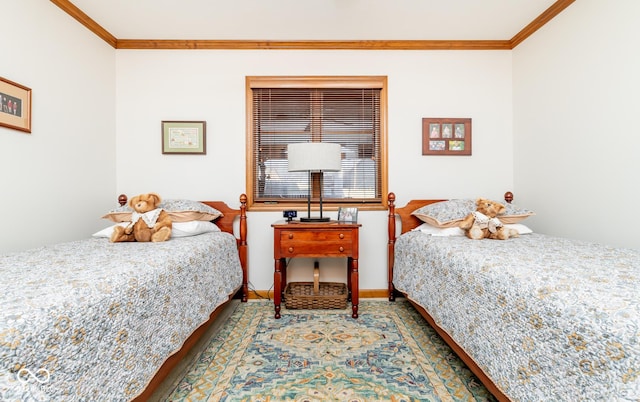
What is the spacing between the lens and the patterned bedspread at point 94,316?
2.48 feet

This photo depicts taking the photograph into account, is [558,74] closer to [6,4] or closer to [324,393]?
[324,393]

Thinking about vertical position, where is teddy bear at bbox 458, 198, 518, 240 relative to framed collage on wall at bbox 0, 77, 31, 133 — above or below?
below

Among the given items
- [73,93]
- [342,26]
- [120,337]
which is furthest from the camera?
[342,26]

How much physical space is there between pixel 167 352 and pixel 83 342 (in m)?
0.51

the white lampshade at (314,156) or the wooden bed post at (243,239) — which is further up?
the white lampshade at (314,156)

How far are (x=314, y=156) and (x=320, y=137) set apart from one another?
1.83 ft

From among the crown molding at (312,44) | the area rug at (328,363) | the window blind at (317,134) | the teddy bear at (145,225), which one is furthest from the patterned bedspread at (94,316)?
the crown molding at (312,44)

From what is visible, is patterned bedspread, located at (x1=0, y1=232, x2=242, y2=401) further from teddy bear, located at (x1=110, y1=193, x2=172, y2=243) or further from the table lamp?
the table lamp

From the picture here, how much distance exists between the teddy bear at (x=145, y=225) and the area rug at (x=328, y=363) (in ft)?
2.54

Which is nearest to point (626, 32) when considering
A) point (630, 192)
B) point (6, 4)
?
point (630, 192)

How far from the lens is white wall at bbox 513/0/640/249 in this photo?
6.06 ft

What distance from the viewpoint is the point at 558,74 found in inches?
92.1

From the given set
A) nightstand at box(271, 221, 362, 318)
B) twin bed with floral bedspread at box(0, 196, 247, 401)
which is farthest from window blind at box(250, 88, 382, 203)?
twin bed with floral bedspread at box(0, 196, 247, 401)

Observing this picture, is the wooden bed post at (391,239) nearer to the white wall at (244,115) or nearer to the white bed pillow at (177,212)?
the white wall at (244,115)
